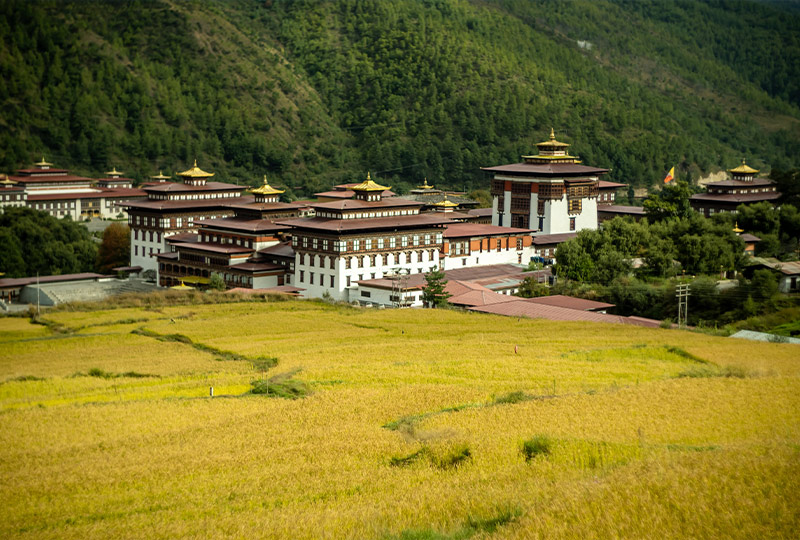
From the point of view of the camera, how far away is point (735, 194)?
95125 mm

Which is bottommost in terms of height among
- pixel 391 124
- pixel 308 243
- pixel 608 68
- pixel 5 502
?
pixel 5 502

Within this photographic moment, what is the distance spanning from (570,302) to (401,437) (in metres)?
37.1

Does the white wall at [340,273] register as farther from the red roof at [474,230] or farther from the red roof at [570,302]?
the red roof at [570,302]

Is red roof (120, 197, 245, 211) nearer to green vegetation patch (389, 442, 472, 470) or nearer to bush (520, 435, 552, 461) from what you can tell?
green vegetation patch (389, 442, 472, 470)

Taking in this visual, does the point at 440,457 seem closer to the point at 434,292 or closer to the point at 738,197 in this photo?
the point at 434,292

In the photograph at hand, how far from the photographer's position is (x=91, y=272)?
286 ft

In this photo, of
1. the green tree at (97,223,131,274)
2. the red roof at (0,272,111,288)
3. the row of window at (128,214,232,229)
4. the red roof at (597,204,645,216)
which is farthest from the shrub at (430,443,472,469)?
the red roof at (597,204,645,216)

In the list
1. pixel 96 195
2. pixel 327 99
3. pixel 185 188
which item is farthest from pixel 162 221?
pixel 327 99

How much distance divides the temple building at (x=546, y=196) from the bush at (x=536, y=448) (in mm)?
63107

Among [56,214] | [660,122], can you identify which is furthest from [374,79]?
[56,214]

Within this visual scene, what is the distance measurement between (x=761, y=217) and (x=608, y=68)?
10129 cm

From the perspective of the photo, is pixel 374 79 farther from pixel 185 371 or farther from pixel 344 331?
pixel 185 371

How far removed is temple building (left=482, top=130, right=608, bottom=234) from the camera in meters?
87.1

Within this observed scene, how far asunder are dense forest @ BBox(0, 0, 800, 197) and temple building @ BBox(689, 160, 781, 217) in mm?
34918
